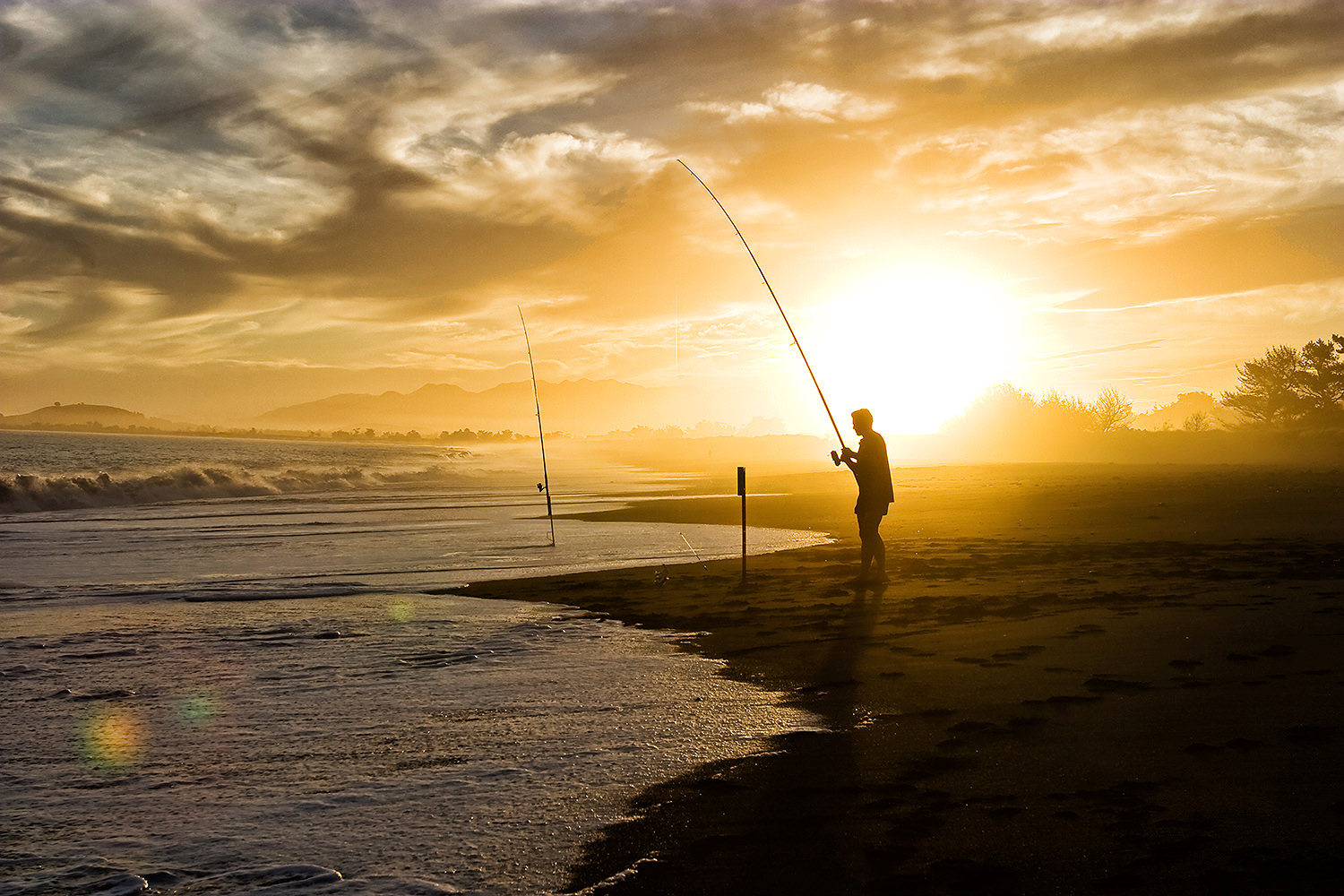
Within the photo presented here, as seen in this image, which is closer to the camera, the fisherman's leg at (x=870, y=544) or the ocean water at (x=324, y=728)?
the ocean water at (x=324, y=728)

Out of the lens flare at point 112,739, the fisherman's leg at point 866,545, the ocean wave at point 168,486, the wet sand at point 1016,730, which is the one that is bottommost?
Result: the wet sand at point 1016,730

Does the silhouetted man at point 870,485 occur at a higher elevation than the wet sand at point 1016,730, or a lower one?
higher

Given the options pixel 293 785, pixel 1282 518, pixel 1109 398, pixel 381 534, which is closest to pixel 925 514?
pixel 1282 518

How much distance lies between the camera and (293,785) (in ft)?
14.7

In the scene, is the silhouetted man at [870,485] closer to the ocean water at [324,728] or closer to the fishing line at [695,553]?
the fishing line at [695,553]

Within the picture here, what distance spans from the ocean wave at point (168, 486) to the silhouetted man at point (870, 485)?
30320 millimetres

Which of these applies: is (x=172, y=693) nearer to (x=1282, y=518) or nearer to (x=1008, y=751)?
(x=1008, y=751)

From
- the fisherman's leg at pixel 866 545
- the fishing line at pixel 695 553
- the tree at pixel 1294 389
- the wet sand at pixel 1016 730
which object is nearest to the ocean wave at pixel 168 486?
the fishing line at pixel 695 553

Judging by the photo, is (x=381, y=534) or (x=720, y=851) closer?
(x=720, y=851)

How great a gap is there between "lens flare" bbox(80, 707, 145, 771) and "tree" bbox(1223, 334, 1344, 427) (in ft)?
218

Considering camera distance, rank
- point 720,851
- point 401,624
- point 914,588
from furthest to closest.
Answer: point 914,588
point 401,624
point 720,851

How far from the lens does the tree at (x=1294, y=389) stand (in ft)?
185

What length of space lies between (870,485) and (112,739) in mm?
8163

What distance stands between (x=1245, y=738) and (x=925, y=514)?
16.7 meters
